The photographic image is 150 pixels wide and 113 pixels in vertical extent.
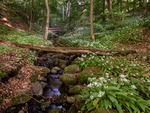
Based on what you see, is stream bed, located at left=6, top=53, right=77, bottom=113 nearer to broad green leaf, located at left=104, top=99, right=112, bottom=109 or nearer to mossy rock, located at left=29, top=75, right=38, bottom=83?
mossy rock, located at left=29, top=75, right=38, bottom=83

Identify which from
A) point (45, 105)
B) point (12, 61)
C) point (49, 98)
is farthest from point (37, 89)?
point (12, 61)


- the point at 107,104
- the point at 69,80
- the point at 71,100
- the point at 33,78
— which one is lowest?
the point at 71,100

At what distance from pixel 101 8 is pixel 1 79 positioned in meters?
17.1

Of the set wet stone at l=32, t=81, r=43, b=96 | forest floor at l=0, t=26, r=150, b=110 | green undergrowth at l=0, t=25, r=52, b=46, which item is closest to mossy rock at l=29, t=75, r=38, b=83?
forest floor at l=0, t=26, r=150, b=110

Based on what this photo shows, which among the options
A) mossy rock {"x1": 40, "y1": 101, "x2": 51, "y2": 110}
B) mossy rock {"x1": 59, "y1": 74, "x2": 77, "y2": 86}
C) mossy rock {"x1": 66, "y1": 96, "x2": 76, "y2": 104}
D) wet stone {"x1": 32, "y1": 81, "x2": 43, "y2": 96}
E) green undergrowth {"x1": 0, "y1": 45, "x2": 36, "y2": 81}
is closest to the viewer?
mossy rock {"x1": 40, "y1": 101, "x2": 51, "y2": 110}

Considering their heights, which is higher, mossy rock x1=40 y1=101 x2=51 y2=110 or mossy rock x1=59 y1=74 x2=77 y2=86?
mossy rock x1=59 y1=74 x2=77 y2=86

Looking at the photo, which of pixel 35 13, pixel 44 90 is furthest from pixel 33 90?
pixel 35 13

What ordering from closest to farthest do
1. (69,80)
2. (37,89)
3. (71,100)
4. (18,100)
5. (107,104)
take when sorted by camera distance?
(107,104), (18,100), (71,100), (37,89), (69,80)

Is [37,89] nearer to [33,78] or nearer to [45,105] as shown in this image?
[33,78]

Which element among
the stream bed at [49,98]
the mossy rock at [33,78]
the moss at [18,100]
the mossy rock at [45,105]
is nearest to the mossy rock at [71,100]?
the stream bed at [49,98]

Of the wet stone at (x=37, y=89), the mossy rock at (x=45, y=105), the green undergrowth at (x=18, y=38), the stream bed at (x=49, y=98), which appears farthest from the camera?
the green undergrowth at (x=18, y=38)

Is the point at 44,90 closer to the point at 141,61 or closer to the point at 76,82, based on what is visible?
the point at 76,82

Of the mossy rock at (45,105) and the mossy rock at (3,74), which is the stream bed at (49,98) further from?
the mossy rock at (3,74)

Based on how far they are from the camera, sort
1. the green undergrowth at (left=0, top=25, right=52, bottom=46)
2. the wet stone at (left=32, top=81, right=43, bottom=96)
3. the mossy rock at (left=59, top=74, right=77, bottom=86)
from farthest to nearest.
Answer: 1. the green undergrowth at (left=0, top=25, right=52, bottom=46)
2. the mossy rock at (left=59, top=74, right=77, bottom=86)
3. the wet stone at (left=32, top=81, right=43, bottom=96)
